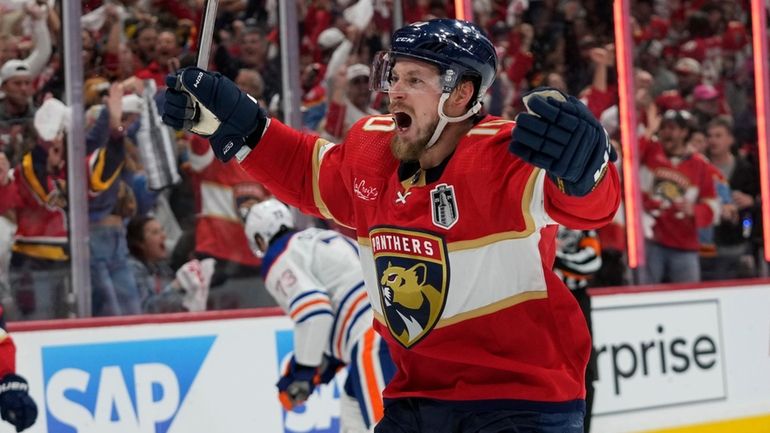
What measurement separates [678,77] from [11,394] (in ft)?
14.0

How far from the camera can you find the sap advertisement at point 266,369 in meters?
4.61

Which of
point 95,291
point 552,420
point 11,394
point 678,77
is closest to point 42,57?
point 95,291

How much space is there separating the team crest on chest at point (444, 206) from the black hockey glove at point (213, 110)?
498 mm

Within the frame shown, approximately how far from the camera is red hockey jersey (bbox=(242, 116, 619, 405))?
7.40 feet

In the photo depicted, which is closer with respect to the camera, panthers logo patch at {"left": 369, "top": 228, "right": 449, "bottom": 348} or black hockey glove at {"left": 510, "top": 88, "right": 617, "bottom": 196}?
black hockey glove at {"left": 510, "top": 88, "right": 617, "bottom": 196}

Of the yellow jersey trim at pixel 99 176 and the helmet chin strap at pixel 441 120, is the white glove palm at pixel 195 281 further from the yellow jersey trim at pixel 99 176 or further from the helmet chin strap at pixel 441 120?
the helmet chin strap at pixel 441 120

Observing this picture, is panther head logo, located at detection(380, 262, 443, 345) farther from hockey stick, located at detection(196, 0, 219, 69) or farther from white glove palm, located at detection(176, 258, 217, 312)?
white glove palm, located at detection(176, 258, 217, 312)

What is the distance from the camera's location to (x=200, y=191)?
517 cm

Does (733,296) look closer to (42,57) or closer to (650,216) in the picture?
(650,216)

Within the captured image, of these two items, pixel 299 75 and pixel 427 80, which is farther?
pixel 299 75

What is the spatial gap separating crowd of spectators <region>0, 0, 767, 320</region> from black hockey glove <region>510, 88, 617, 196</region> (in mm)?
3165

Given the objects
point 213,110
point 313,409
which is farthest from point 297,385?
point 213,110

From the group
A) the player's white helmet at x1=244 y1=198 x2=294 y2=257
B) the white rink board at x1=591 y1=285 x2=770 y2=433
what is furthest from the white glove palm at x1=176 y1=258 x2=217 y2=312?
the white rink board at x1=591 y1=285 x2=770 y2=433

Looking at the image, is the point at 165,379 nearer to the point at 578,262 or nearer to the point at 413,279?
the point at 578,262
